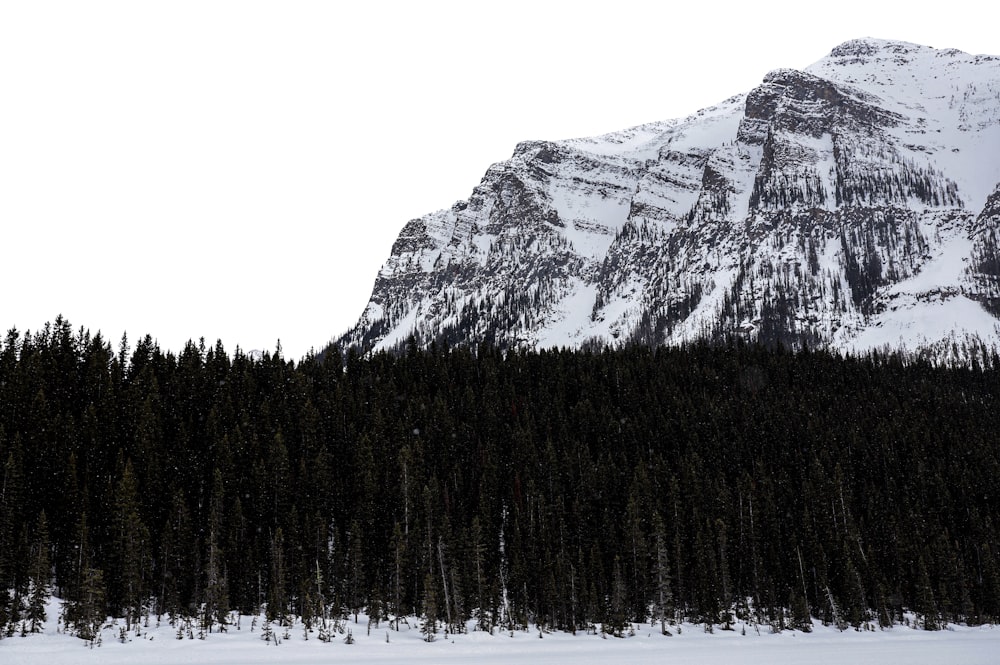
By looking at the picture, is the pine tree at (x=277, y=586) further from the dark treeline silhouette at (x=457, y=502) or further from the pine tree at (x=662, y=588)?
the pine tree at (x=662, y=588)

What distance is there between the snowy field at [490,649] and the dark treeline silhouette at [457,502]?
3.51 meters

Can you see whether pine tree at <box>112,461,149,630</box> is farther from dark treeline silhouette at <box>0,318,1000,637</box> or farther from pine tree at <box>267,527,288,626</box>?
pine tree at <box>267,527,288,626</box>

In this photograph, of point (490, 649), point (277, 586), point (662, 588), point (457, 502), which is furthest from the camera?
point (457, 502)

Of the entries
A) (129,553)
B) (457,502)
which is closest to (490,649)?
(129,553)

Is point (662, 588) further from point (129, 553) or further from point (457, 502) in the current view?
point (129, 553)

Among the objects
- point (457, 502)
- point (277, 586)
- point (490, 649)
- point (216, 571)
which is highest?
point (457, 502)

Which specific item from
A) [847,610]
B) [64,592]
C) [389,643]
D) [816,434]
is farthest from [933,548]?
[64,592]

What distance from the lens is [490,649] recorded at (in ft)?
159

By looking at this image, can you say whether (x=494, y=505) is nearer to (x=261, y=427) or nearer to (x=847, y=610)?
(x=261, y=427)

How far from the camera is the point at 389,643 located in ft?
166

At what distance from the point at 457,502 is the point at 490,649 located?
3754cm

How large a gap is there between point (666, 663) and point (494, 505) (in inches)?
1774

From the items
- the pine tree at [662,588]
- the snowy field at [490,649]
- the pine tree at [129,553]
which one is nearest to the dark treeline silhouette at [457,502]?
the pine tree at [129,553]

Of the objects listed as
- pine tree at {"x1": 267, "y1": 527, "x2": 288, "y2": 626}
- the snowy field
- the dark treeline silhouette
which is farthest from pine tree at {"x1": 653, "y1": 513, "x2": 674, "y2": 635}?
pine tree at {"x1": 267, "y1": 527, "x2": 288, "y2": 626}
